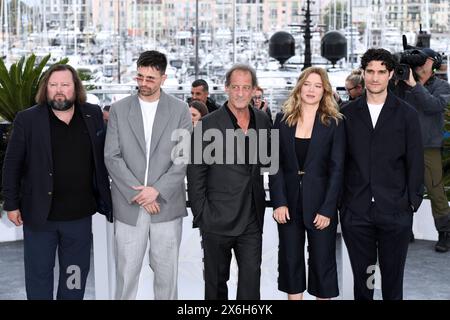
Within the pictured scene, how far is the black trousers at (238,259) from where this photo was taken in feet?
12.4

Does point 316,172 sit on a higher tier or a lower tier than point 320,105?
lower

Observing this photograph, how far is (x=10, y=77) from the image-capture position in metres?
6.17

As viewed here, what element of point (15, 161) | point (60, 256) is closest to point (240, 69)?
point (15, 161)

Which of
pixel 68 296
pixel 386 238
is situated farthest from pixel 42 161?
pixel 386 238

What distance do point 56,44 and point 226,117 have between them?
46.0 m

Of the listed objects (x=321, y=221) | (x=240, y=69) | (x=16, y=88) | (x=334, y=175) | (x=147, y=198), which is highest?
(x=240, y=69)

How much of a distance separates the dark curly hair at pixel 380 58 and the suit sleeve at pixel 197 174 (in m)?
0.90

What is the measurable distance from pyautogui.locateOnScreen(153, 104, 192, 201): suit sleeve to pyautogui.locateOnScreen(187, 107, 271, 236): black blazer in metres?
0.06

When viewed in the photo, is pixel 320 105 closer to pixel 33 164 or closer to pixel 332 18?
pixel 33 164

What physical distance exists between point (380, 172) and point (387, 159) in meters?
0.07

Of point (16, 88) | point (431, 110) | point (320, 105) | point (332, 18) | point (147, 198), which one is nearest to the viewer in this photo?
point (147, 198)

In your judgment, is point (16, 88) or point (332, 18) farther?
point (332, 18)

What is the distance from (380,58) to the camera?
3797 mm
